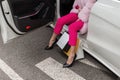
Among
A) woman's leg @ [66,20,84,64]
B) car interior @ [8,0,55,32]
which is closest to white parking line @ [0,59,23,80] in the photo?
car interior @ [8,0,55,32]

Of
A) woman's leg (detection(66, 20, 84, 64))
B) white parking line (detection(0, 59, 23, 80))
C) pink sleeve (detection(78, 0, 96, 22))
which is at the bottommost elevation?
white parking line (detection(0, 59, 23, 80))

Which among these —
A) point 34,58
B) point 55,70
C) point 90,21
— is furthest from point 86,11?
point 34,58

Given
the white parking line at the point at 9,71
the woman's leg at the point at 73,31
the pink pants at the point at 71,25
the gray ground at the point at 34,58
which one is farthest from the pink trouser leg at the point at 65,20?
the white parking line at the point at 9,71

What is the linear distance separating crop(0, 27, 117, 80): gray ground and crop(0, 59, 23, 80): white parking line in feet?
0.11

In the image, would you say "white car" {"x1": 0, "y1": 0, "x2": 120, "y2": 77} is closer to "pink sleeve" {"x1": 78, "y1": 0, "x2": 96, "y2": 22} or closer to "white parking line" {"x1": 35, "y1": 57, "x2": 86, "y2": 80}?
"pink sleeve" {"x1": 78, "y1": 0, "x2": 96, "y2": 22}

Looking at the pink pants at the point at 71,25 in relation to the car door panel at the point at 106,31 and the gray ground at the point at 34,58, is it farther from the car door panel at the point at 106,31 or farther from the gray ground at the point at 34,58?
the gray ground at the point at 34,58

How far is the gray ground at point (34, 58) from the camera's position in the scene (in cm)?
238

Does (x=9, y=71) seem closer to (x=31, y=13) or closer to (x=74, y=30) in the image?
(x=31, y=13)

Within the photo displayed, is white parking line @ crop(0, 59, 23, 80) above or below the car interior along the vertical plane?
below

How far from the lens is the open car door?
7.36 feet

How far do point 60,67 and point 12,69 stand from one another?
53 cm

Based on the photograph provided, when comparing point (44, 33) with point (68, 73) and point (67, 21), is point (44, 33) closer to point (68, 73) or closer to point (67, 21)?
point (67, 21)

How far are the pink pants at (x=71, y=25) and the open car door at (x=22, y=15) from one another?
7.0 inches

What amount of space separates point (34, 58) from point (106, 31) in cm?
99
